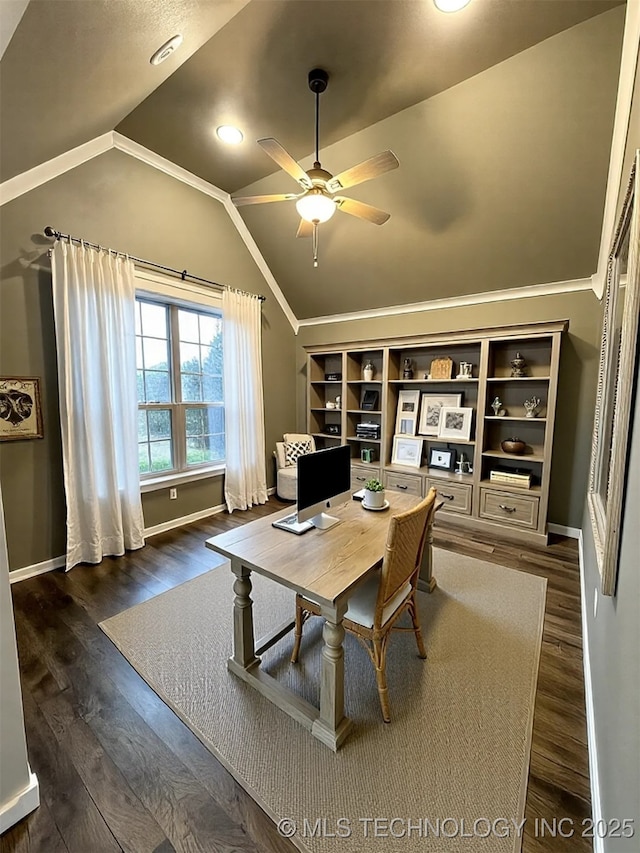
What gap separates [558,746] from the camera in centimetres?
146

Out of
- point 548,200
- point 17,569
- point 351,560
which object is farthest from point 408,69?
point 17,569

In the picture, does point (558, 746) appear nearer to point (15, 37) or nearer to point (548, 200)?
point (548, 200)

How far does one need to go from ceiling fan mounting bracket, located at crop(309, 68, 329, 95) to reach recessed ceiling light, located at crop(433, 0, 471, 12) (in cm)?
73

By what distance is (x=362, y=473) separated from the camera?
14.6 ft

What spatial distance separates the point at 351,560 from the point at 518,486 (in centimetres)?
Result: 265

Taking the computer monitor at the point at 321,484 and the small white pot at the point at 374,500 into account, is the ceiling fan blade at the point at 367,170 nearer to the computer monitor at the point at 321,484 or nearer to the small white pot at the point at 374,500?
the computer monitor at the point at 321,484

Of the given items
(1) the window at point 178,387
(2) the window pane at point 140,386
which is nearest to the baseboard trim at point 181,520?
(1) the window at point 178,387

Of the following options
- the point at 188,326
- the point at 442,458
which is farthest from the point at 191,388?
the point at 442,458

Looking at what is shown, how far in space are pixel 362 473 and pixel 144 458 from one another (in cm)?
254

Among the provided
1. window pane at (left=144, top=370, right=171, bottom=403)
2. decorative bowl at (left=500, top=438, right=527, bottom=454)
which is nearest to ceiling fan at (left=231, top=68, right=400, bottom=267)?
window pane at (left=144, top=370, right=171, bottom=403)

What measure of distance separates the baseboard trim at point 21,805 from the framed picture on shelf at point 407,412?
3911mm

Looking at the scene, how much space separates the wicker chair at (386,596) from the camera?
1.49 m

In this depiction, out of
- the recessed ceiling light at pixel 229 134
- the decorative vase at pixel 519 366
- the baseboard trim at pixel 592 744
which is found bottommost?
the baseboard trim at pixel 592 744

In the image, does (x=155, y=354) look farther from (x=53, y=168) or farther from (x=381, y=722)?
(x=381, y=722)
